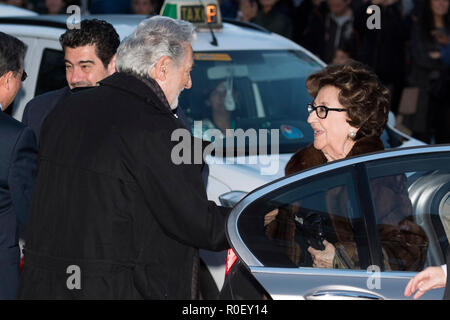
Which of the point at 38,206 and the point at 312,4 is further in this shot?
the point at 312,4

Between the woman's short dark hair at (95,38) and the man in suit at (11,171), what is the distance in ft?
2.88

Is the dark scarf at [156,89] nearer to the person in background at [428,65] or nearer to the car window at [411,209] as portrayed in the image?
the car window at [411,209]

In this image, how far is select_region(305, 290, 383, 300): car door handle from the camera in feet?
8.82

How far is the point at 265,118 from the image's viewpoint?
523 centimetres

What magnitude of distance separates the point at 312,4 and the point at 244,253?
7.41 metres

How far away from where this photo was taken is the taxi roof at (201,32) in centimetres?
545

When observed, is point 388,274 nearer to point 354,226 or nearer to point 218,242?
point 354,226

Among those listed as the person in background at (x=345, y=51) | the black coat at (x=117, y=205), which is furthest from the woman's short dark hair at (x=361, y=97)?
the person in background at (x=345, y=51)

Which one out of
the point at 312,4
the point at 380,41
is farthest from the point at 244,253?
the point at 312,4

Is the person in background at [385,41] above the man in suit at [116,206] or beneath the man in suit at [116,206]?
above

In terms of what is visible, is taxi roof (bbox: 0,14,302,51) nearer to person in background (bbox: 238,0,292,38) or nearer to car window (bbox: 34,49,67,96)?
car window (bbox: 34,49,67,96)

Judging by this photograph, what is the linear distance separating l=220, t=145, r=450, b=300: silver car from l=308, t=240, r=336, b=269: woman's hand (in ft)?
0.07
